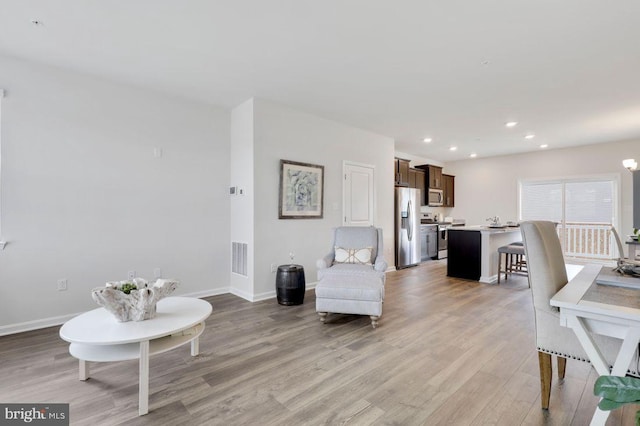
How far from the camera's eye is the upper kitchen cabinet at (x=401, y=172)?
6637 mm

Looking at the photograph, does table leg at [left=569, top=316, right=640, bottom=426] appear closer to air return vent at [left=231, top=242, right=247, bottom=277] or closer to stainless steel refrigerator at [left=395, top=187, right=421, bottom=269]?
air return vent at [left=231, top=242, right=247, bottom=277]

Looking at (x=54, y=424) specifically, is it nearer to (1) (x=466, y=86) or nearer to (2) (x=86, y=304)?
(2) (x=86, y=304)

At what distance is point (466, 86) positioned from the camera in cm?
362

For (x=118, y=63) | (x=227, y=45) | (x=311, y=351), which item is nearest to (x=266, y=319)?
(x=311, y=351)

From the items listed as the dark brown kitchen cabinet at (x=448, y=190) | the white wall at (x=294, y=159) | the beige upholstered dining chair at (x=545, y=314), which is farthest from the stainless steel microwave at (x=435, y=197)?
the beige upholstered dining chair at (x=545, y=314)

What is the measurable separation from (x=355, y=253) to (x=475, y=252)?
2.68 meters

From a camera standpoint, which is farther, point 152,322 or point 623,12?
point 623,12

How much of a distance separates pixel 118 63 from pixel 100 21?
727mm

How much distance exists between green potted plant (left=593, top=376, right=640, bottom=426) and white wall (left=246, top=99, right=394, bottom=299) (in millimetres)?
3548

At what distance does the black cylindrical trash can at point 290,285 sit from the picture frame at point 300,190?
0.85 meters

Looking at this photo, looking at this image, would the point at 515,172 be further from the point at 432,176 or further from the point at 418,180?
the point at 418,180

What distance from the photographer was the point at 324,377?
2.15m

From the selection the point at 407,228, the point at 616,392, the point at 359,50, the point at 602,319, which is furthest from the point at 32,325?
the point at 407,228

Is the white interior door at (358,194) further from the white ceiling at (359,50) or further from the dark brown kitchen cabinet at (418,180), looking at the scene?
the dark brown kitchen cabinet at (418,180)
